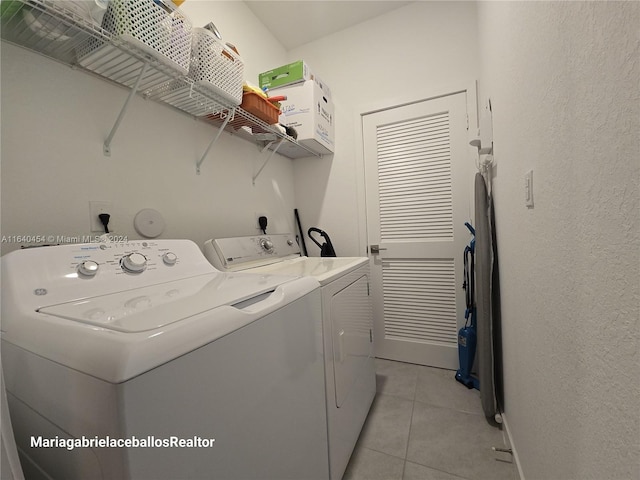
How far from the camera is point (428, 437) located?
57.0 inches

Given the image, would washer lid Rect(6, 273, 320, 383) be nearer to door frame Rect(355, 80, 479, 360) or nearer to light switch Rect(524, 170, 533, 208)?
light switch Rect(524, 170, 533, 208)

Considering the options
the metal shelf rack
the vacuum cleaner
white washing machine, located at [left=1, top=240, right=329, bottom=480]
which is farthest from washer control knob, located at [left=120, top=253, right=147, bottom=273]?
the vacuum cleaner

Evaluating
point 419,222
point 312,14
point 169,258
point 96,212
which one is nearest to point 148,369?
point 169,258

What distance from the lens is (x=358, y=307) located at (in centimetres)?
148

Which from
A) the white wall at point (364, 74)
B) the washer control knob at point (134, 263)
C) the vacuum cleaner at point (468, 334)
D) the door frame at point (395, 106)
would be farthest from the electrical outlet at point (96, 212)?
the vacuum cleaner at point (468, 334)

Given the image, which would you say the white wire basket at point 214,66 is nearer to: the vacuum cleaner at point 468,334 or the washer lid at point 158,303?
the washer lid at point 158,303

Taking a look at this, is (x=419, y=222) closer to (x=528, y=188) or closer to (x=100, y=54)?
(x=528, y=188)

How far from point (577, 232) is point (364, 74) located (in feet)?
7.44

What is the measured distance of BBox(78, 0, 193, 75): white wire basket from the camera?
85 centimetres

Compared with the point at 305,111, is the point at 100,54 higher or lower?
lower

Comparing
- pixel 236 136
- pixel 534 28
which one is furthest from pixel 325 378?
pixel 236 136

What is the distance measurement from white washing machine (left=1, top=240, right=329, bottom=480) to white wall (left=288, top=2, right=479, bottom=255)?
159 cm

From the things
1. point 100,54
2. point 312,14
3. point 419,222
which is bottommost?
point 419,222

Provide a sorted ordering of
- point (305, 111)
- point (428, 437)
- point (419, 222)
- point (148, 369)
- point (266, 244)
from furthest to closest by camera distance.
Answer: point (419, 222), point (305, 111), point (266, 244), point (428, 437), point (148, 369)
